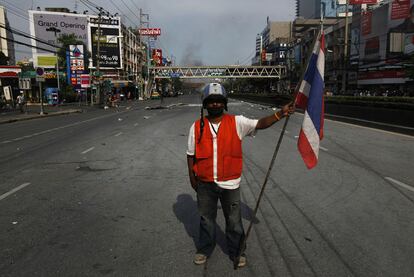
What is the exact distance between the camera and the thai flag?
3707 millimetres

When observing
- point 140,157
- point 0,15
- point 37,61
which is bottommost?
point 140,157

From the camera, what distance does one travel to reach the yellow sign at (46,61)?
232ft

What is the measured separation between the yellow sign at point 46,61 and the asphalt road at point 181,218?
67.0 metres

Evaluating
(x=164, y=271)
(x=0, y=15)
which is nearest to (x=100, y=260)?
(x=164, y=271)

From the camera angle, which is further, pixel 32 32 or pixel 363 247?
pixel 32 32

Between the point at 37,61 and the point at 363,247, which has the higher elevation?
the point at 37,61

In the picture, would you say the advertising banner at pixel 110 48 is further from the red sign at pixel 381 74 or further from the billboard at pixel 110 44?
the red sign at pixel 381 74

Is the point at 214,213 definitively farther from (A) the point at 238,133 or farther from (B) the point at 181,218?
(B) the point at 181,218

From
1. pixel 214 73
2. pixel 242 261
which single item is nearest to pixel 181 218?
pixel 242 261

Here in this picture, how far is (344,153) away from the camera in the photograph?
10359 mm

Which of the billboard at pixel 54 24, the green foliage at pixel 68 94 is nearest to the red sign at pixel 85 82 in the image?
the green foliage at pixel 68 94

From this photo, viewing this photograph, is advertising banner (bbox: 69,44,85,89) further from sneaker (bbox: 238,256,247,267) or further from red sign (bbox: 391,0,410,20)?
sneaker (bbox: 238,256,247,267)

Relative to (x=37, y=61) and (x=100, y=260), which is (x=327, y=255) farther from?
(x=37, y=61)

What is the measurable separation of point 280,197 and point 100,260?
316 cm
